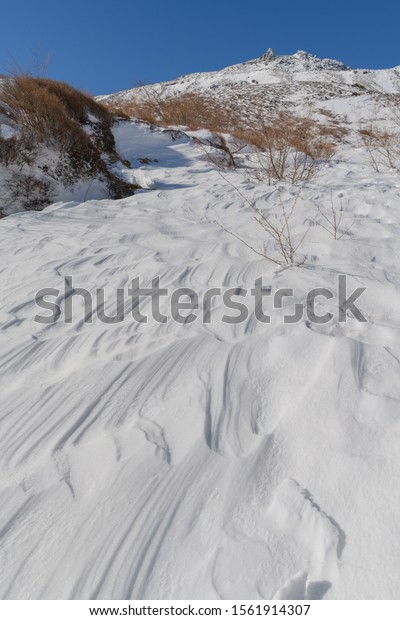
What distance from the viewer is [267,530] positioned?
758mm

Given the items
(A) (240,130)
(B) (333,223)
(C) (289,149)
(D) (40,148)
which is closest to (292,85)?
(A) (240,130)

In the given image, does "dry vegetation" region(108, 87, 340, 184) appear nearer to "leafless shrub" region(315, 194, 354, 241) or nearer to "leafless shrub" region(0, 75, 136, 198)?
"leafless shrub" region(0, 75, 136, 198)

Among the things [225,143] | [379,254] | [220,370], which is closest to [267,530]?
[220,370]

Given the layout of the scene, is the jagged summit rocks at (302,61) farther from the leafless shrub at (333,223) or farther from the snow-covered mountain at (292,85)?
the leafless shrub at (333,223)

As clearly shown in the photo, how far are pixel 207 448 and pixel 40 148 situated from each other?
4.23 m

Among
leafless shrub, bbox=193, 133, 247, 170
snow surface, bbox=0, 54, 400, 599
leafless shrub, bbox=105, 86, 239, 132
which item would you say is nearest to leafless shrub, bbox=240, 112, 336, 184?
leafless shrub, bbox=193, 133, 247, 170

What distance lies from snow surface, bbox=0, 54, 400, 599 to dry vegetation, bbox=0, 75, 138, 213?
2343 millimetres

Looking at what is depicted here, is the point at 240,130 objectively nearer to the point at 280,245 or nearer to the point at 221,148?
the point at 221,148

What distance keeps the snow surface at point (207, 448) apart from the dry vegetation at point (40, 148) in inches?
92.2

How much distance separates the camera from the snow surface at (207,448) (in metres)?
0.73

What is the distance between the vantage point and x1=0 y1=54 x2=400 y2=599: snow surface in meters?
0.73

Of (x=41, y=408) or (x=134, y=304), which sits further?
(x=134, y=304)

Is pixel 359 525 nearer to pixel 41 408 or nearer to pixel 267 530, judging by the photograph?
pixel 267 530

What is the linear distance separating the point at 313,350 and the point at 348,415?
29 cm
